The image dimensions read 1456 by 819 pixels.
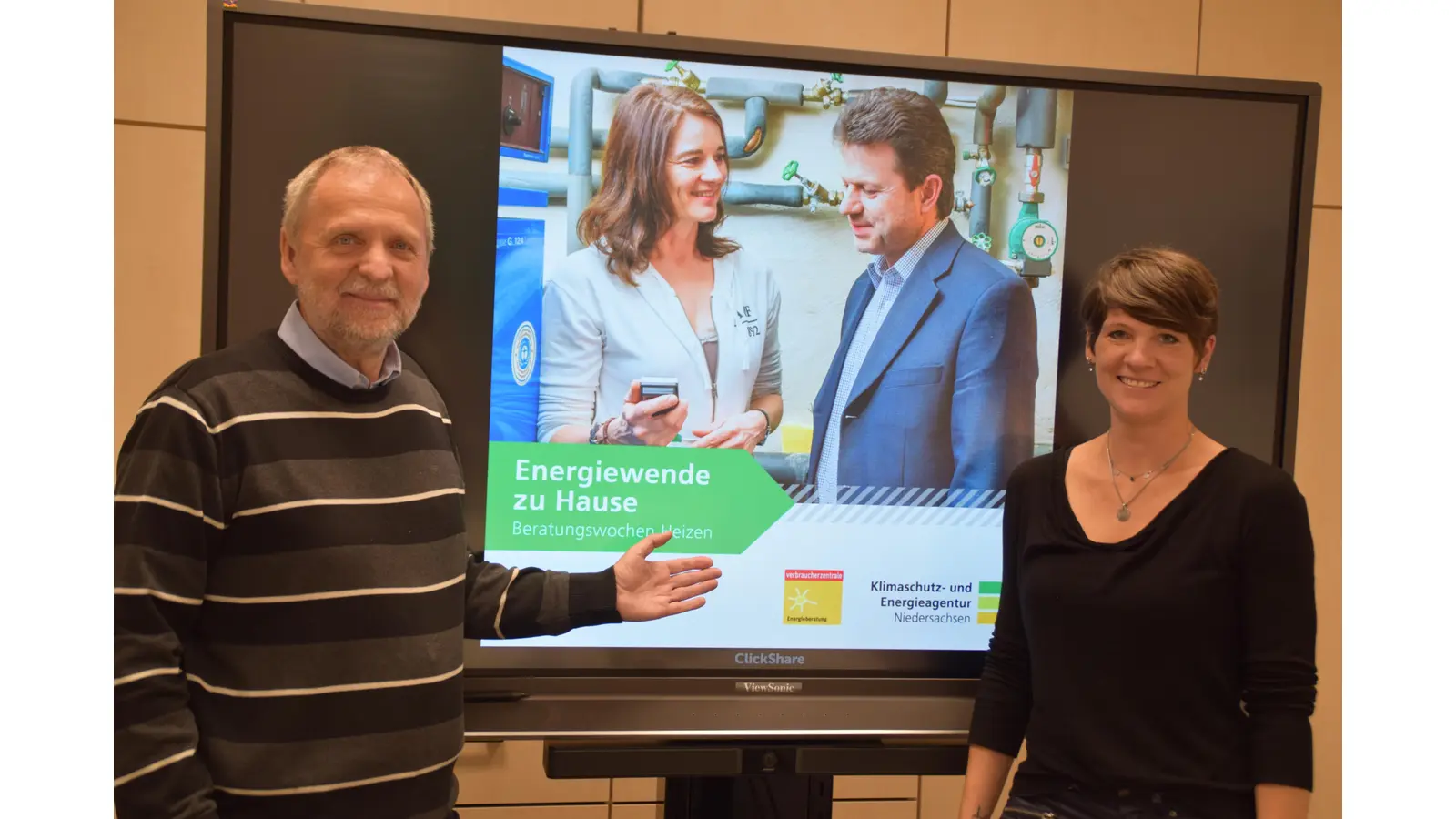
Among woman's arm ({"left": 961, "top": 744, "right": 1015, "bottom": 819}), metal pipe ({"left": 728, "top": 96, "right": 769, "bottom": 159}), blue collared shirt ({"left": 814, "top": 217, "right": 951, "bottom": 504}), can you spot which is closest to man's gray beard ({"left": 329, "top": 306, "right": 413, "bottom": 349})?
metal pipe ({"left": 728, "top": 96, "right": 769, "bottom": 159})

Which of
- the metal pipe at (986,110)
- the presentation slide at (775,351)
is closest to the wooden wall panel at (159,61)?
the presentation slide at (775,351)

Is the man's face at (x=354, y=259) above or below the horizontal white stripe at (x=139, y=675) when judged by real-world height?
above

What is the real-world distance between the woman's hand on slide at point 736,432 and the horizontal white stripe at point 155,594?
100 cm

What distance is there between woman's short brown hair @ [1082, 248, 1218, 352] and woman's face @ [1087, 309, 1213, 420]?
0.02 meters

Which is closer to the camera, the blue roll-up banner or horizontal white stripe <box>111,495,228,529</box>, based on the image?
horizontal white stripe <box>111,495,228,529</box>

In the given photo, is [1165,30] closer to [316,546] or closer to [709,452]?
[709,452]

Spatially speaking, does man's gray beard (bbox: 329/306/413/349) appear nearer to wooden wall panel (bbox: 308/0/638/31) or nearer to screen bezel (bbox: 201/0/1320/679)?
screen bezel (bbox: 201/0/1320/679)

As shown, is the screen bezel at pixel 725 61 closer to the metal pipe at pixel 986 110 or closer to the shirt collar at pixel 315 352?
the metal pipe at pixel 986 110

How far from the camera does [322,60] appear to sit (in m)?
2.07

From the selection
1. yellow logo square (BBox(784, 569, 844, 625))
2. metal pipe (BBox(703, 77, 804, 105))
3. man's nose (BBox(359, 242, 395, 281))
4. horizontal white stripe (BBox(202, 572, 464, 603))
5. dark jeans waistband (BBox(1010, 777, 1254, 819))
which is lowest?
dark jeans waistband (BBox(1010, 777, 1254, 819))

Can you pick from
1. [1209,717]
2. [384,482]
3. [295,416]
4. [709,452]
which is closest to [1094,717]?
[1209,717]

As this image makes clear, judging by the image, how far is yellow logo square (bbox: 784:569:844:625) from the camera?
87.9 inches

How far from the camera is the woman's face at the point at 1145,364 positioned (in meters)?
1.90

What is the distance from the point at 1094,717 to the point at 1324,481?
1.78 metres
